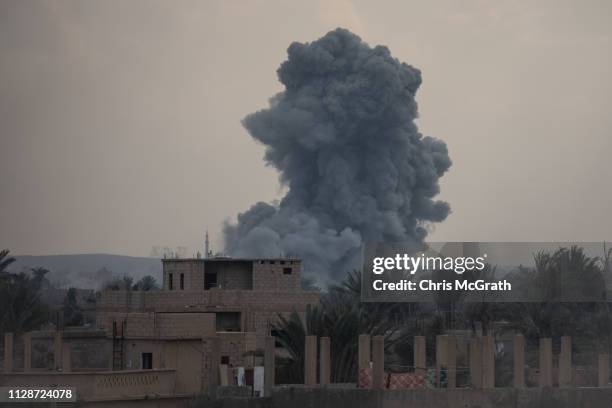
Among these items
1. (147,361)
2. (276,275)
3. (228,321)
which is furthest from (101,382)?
(276,275)

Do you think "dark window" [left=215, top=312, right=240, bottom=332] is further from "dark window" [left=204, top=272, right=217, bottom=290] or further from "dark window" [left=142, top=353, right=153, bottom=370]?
"dark window" [left=142, top=353, right=153, bottom=370]

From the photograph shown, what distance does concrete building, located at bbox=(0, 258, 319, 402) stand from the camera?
42344 millimetres

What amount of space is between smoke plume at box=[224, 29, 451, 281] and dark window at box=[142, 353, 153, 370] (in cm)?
6164

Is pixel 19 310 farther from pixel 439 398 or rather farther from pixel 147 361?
pixel 439 398

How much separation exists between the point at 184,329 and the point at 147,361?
124cm

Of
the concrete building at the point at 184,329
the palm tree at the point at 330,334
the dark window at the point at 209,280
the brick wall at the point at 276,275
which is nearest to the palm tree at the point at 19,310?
the concrete building at the point at 184,329

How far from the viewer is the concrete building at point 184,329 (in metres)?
42.3

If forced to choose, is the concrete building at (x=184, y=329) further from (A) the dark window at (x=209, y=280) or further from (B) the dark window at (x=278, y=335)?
(B) the dark window at (x=278, y=335)

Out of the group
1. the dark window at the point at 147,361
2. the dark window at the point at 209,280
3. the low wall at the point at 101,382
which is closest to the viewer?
the low wall at the point at 101,382

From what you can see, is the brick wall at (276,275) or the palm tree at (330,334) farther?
the brick wall at (276,275)

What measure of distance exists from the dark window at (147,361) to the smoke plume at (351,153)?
61.6m

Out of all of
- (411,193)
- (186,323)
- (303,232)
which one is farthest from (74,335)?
(411,193)

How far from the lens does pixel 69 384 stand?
39.8 metres

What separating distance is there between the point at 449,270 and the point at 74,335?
13382 millimetres
